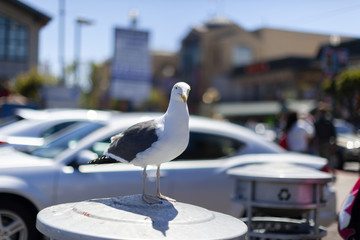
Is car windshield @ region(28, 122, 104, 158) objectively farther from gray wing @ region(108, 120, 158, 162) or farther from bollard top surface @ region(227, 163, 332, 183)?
gray wing @ region(108, 120, 158, 162)

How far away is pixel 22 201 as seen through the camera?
4883mm

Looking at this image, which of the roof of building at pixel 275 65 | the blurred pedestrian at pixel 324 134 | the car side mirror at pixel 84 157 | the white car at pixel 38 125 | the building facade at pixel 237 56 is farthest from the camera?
the building facade at pixel 237 56

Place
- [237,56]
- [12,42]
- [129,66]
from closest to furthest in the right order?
[129,66]
[12,42]
[237,56]

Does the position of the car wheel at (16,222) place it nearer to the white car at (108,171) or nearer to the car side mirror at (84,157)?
the white car at (108,171)

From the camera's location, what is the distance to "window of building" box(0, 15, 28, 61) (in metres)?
31.6

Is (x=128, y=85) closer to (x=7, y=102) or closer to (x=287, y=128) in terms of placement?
(x=7, y=102)

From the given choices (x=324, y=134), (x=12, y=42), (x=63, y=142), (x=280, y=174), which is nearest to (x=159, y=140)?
(x=280, y=174)

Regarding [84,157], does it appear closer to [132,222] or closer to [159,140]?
[159,140]

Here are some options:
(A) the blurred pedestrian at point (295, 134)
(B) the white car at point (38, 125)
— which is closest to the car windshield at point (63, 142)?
(B) the white car at point (38, 125)

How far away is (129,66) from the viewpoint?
56.0 feet

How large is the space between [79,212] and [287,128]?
7140mm

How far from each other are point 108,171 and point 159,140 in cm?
262

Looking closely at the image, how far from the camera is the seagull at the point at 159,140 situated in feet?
8.66

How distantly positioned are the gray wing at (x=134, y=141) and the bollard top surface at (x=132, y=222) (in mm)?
251
